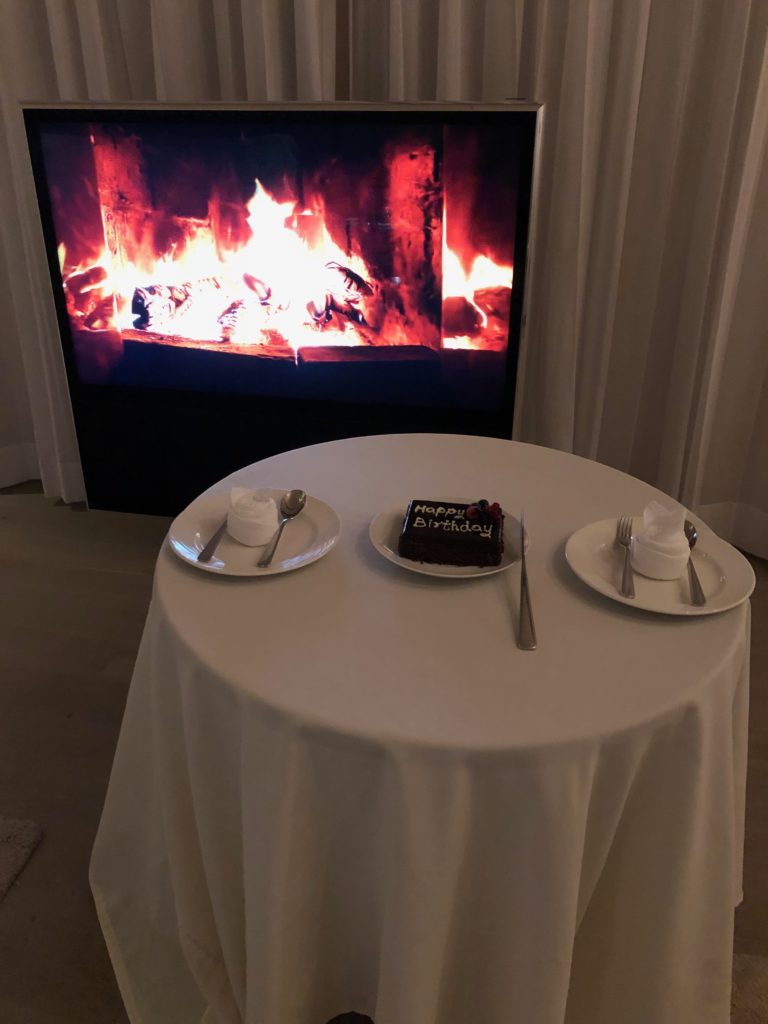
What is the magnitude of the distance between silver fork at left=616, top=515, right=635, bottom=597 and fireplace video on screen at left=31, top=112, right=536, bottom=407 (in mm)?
1096

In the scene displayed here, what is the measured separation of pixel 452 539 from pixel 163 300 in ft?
5.20

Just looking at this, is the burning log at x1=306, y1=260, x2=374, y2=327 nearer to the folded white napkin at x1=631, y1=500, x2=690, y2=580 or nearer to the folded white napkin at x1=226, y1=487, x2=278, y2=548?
the folded white napkin at x1=226, y1=487, x2=278, y2=548

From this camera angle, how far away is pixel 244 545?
114 centimetres

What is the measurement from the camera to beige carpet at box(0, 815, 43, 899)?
1.50 metres

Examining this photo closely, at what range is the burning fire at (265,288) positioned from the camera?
7.04 feet

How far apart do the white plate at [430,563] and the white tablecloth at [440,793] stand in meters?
0.02

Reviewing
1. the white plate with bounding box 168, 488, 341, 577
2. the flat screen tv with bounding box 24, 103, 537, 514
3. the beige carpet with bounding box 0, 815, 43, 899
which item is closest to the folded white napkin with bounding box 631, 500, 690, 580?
the white plate with bounding box 168, 488, 341, 577

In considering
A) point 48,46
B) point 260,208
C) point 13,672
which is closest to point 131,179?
point 260,208

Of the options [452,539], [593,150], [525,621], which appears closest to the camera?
[525,621]

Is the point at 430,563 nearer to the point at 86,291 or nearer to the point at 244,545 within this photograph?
the point at 244,545

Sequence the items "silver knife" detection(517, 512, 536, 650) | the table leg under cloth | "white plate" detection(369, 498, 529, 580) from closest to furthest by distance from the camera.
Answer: the table leg under cloth
"silver knife" detection(517, 512, 536, 650)
"white plate" detection(369, 498, 529, 580)

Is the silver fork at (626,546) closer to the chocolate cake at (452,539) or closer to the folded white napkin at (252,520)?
the chocolate cake at (452,539)

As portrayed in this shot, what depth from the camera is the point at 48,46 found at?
240 cm

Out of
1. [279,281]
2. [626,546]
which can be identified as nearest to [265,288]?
[279,281]
